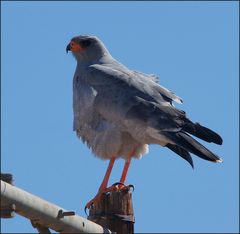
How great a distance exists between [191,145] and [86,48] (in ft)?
9.31

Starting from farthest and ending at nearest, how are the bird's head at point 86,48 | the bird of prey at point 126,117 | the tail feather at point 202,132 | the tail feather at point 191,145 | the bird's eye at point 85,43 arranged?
the bird's eye at point 85,43, the bird's head at point 86,48, the bird of prey at point 126,117, the tail feather at point 202,132, the tail feather at point 191,145

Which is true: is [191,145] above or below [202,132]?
below

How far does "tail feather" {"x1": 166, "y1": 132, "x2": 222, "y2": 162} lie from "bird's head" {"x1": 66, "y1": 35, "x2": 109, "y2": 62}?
2155 millimetres

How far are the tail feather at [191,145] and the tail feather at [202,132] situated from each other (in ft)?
0.25

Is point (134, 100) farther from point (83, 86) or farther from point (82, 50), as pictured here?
point (82, 50)

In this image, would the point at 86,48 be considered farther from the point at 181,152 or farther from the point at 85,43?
the point at 181,152

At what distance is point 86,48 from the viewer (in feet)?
36.0

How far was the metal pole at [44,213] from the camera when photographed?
15.6 ft

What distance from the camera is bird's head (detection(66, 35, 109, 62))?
10.9 m

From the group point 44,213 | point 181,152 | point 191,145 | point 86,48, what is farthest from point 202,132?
point 44,213

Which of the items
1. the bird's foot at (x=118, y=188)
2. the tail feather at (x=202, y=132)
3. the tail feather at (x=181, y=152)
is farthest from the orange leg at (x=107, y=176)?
the tail feather at (x=202, y=132)

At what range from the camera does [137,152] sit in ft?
32.0

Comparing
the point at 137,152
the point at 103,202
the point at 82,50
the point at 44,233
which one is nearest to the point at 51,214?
the point at 44,233

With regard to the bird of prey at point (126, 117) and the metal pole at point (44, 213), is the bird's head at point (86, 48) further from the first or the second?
the metal pole at point (44, 213)
